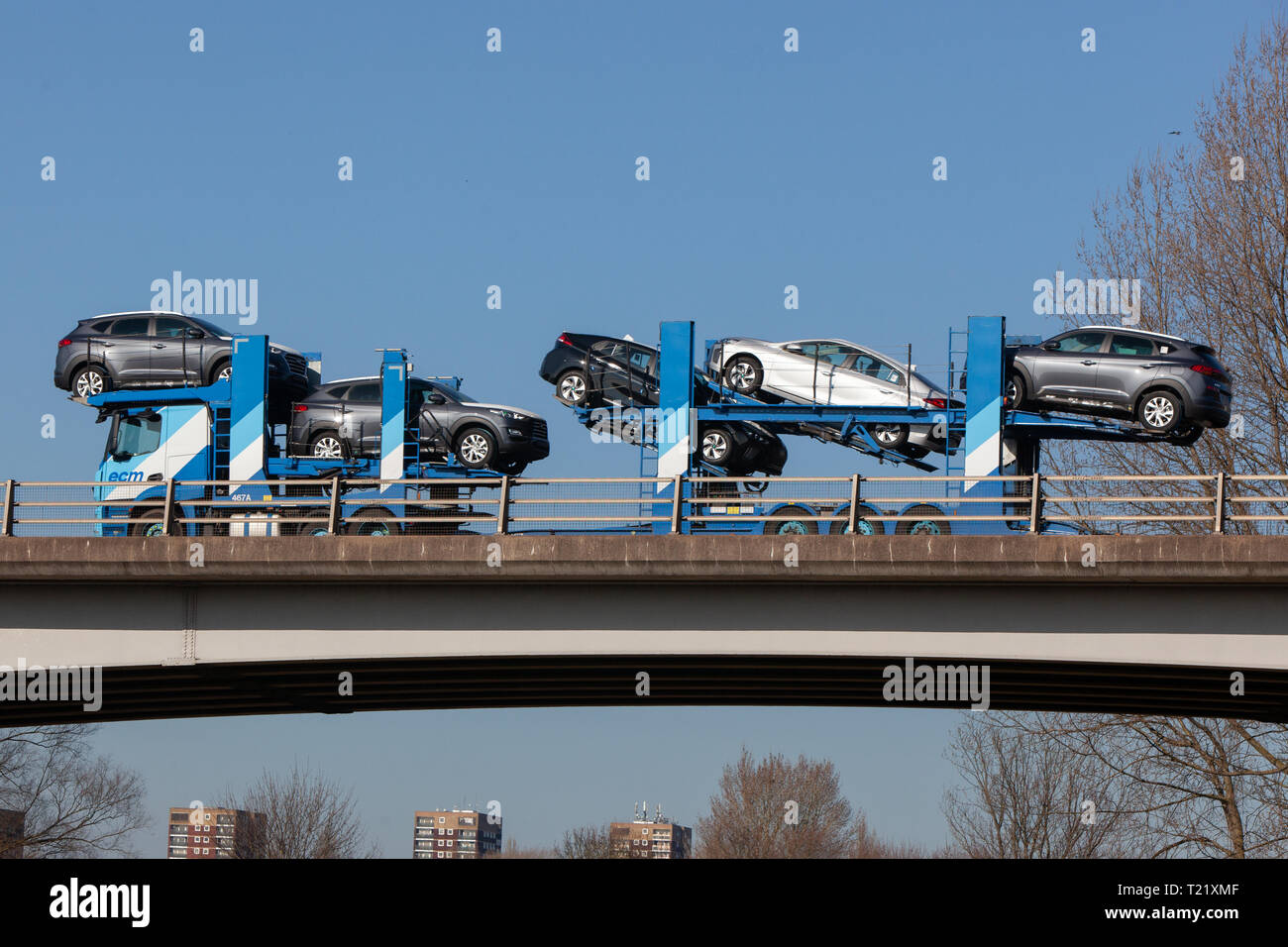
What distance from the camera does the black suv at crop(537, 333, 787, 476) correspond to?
27.4m

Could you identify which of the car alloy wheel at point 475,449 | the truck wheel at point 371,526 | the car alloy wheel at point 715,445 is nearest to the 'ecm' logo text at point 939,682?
the car alloy wheel at point 715,445

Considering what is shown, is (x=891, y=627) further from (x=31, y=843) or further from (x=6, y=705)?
(x=31, y=843)

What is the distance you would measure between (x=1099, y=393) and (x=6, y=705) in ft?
56.0

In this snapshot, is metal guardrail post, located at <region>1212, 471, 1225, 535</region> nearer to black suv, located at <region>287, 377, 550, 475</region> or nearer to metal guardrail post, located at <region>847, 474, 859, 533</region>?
metal guardrail post, located at <region>847, 474, 859, 533</region>

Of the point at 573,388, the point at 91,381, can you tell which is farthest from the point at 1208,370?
the point at 91,381

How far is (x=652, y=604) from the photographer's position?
2191cm

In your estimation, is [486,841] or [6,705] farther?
[486,841]

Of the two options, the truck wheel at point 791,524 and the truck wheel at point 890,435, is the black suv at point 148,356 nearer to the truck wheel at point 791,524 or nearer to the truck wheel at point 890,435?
the truck wheel at point 791,524

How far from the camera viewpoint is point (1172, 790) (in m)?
34.4

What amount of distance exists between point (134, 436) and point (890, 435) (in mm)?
12547
